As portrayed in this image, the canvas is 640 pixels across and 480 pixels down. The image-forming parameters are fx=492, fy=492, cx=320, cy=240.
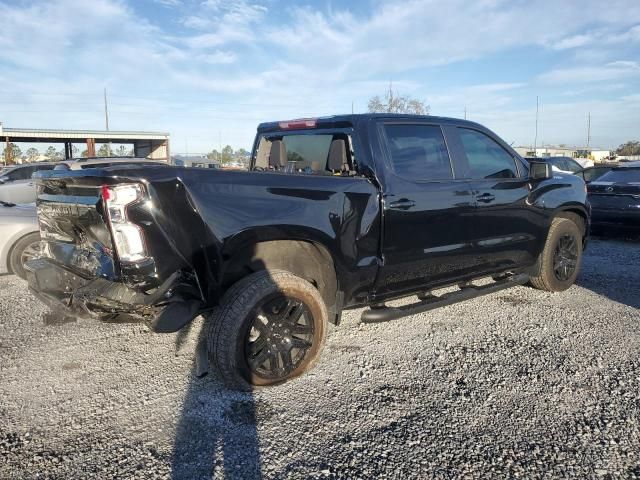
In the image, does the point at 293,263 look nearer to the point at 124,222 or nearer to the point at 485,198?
the point at 124,222

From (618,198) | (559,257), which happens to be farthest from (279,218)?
(618,198)

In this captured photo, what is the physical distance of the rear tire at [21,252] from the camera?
630 cm

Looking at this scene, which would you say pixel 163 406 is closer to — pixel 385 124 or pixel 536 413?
pixel 536 413

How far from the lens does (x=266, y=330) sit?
3.37 meters

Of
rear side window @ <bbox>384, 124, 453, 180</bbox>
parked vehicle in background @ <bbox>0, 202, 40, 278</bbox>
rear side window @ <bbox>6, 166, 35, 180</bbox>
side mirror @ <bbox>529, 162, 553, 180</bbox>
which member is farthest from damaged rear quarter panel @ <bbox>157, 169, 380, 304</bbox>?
rear side window @ <bbox>6, 166, 35, 180</bbox>

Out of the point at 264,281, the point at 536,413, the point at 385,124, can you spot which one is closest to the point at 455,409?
the point at 536,413

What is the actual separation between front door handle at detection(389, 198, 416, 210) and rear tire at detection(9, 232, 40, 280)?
16.1 ft

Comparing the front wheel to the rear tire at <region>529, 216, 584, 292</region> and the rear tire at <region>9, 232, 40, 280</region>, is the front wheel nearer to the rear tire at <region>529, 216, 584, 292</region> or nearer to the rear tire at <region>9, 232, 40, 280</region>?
the rear tire at <region>529, 216, 584, 292</region>

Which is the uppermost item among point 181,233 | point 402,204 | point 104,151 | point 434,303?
point 104,151

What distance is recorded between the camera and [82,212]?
10.3 ft

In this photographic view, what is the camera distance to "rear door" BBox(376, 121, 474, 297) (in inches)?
154

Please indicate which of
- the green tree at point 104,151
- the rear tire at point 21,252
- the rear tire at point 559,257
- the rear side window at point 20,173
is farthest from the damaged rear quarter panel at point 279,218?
the green tree at point 104,151

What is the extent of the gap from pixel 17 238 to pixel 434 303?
5263 mm

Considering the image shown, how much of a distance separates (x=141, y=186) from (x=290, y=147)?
2.16 metres
